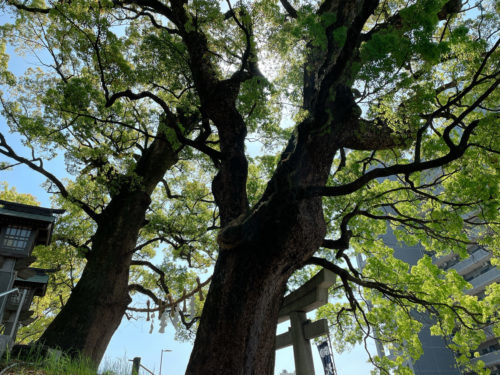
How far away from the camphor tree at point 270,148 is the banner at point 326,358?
1.14 metres

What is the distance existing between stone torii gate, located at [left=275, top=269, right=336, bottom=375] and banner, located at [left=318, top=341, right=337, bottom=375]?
0.20m

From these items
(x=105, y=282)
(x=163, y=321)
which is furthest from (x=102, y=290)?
(x=163, y=321)

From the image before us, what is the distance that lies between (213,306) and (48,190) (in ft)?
23.8

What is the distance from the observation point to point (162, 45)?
7086 mm

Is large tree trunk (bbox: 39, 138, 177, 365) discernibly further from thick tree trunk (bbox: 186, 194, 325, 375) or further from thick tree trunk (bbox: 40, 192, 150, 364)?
thick tree trunk (bbox: 186, 194, 325, 375)

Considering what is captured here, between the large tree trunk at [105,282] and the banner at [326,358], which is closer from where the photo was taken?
the banner at [326,358]

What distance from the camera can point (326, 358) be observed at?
4.99m

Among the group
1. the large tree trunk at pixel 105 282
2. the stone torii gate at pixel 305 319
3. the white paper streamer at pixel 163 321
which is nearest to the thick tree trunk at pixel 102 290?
the large tree trunk at pixel 105 282

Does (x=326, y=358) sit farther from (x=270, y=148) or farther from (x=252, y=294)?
(x=270, y=148)

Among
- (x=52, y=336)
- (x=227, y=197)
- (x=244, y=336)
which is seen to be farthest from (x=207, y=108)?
(x=52, y=336)

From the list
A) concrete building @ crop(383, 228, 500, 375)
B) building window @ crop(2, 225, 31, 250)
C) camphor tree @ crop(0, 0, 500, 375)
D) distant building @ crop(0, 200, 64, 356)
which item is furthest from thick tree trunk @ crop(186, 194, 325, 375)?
concrete building @ crop(383, 228, 500, 375)

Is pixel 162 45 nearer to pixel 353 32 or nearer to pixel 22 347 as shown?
pixel 353 32

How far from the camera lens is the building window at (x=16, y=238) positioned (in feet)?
27.2

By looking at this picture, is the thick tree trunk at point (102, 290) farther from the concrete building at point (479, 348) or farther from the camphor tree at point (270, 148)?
the concrete building at point (479, 348)
